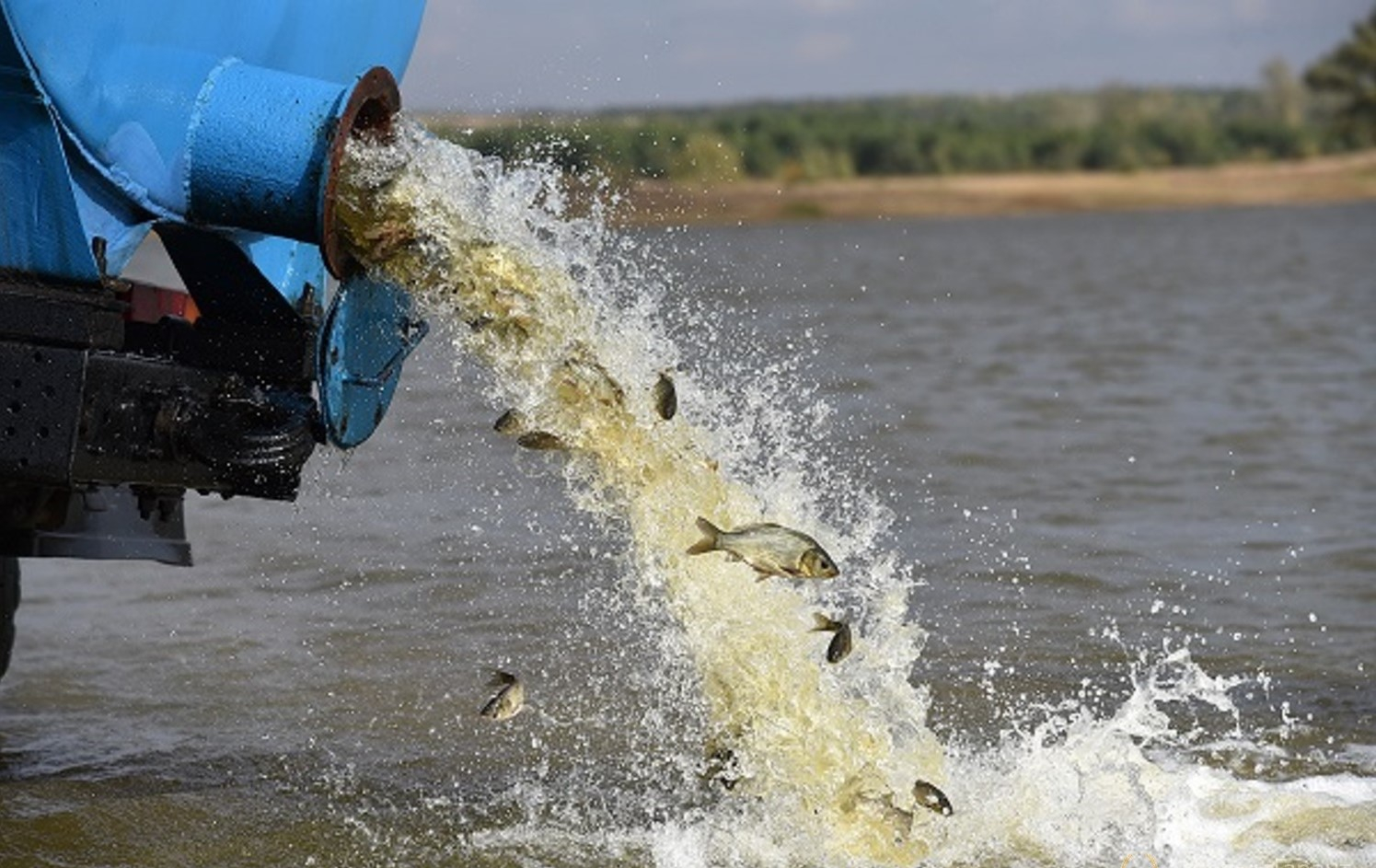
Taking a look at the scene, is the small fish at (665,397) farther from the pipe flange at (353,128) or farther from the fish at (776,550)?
the pipe flange at (353,128)

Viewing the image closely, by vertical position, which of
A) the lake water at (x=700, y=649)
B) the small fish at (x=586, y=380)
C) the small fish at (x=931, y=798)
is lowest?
the lake water at (x=700, y=649)

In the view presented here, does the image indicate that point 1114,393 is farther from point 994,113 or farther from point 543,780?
point 994,113

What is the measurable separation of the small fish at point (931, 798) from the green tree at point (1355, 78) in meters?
86.1

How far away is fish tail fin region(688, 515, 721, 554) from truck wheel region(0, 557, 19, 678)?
2659 mm

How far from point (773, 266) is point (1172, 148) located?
5205 centimetres

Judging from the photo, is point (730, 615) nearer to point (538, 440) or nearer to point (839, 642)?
point (839, 642)

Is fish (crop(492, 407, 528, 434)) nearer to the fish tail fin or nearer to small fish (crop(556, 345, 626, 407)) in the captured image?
small fish (crop(556, 345, 626, 407))

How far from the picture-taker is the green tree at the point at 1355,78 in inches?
3472

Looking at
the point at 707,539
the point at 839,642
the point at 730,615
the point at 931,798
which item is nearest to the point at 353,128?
the point at 707,539

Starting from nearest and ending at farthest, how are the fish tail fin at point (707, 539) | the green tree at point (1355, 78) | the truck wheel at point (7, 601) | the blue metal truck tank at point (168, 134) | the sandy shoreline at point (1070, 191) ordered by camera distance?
the blue metal truck tank at point (168, 134) → the fish tail fin at point (707, 539) → the truck wheel at point (7, 601) → the sandy shoreline at point (1070, 191) → the green tree at point (1355, 78)

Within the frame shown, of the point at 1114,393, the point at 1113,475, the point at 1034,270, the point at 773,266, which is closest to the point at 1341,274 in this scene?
the point at 1034,270

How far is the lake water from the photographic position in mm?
6574

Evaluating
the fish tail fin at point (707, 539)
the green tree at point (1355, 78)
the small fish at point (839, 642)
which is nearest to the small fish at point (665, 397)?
the fish tail fin at point (707, 539)

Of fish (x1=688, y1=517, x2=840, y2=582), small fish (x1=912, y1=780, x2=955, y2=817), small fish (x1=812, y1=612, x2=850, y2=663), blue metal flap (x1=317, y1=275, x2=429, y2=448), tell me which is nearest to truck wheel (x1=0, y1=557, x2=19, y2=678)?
blue metal flap (x1=317, y1=275, x2=429, y2=448)
